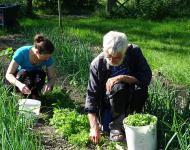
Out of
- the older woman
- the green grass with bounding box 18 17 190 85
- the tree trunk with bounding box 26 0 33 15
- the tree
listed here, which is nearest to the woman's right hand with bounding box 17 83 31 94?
the older woman

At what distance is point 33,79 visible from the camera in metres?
5.21

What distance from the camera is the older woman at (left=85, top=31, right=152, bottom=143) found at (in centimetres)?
420

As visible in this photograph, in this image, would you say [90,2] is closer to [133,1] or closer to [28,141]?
[133,1]

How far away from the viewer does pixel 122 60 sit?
4164mm

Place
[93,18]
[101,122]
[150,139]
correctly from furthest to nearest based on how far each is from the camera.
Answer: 1. [93,18]
2. [101,122]
3. [150,139]

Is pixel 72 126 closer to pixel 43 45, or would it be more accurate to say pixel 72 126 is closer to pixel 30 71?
pixel 43 45

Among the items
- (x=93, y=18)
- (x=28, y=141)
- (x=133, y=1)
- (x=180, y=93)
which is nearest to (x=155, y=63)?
(x=180, y=93)

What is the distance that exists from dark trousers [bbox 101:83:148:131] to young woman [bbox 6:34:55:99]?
0.90 meters

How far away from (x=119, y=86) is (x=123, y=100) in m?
0.14

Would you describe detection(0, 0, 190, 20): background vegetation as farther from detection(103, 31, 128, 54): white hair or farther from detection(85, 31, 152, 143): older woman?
detection(103, 31, 128, 54): white hair

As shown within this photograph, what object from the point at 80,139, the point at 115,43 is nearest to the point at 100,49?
the point at 80,139

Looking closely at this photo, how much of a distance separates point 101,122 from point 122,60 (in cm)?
67

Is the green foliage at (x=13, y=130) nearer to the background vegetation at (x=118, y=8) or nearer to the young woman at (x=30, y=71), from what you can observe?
the young woman at (x=30, y=71)

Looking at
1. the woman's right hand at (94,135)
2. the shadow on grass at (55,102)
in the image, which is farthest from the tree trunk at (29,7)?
the woman's right hand at (94,135)
